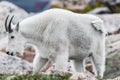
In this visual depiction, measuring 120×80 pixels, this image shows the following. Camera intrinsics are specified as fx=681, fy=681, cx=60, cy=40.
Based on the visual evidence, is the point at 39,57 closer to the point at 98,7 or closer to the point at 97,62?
the point at 97,62

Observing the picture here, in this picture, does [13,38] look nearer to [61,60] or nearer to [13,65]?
[61,60]

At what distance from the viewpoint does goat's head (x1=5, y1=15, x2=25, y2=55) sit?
15.6 meters

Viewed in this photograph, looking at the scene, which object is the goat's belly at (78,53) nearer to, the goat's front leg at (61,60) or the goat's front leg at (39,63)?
the goat's front leg at (61,60)

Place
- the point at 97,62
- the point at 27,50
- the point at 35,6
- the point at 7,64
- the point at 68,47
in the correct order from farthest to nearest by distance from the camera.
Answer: the point at 35,6
the point at 27,50
the point at 7,64
the point at 97,62
the point at 68,47

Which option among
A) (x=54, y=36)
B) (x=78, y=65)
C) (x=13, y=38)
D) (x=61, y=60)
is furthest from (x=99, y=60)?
(x=13, y=38)

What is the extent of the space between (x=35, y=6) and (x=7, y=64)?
39.2ft

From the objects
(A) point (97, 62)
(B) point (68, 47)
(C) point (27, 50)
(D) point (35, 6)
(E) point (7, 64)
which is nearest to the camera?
(B) point (68, 47)

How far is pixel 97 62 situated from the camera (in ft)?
55.0

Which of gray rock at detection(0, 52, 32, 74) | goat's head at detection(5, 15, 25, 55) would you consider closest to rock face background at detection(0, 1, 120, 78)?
gray rock at detection(0, 52, 32, 74)

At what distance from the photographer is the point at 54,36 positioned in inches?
611

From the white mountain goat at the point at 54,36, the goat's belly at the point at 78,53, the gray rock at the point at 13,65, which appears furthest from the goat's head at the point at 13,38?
the gray rock at the point at 13,65

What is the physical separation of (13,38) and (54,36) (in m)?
0.96

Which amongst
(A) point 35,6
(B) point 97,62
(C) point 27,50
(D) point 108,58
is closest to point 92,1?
(A) point 35,6

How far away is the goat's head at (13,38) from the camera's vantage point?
51.1 ft
